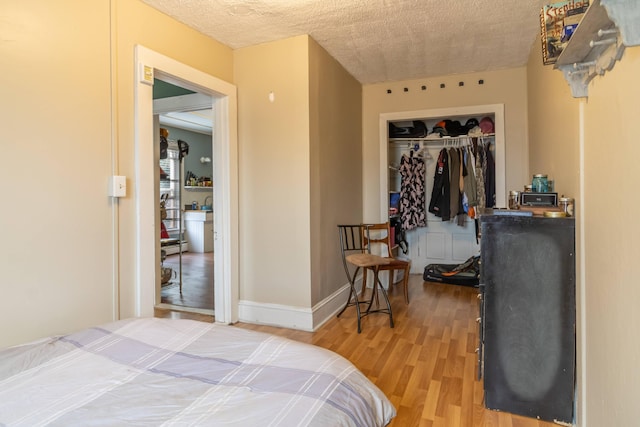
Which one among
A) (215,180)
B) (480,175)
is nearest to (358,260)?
(215,180)

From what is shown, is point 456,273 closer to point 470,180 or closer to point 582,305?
point 470,180

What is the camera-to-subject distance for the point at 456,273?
425 cm

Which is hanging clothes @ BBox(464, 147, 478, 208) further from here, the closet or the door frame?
the door frame

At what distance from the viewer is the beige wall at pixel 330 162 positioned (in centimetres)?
294

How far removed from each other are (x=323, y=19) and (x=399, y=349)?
2444 mm

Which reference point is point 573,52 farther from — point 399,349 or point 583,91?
point 399,349

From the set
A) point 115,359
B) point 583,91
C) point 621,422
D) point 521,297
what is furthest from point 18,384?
point 583,91

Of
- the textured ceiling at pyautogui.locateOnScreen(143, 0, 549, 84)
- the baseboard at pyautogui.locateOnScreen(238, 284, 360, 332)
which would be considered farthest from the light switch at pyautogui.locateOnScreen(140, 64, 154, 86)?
the baseboard at pyautogui.locateOnScreen(238, 284, 360, 332)

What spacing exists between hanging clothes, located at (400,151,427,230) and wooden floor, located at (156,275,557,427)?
115cm

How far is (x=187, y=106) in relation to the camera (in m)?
3.33

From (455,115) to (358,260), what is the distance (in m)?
2.04

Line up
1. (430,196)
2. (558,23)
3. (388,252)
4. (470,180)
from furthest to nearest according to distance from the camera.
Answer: (430,196), (470,180), (388,252), (558,23)

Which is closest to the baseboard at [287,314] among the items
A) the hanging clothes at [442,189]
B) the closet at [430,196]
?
the closet at [430,196]

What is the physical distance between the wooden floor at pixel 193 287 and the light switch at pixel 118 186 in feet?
5.62
